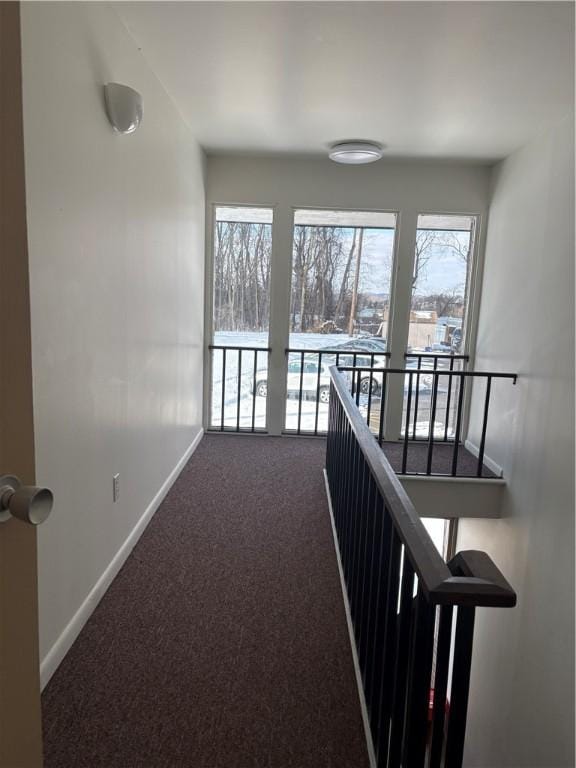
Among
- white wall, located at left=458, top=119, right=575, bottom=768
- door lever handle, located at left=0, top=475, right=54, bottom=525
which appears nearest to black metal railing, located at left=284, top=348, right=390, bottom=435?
white wall, located at left=458, top=119, right=575, bottom=768

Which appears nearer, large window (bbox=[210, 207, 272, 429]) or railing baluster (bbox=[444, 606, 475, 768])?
railing baluster (bbox=[444, 606, 475, 768])

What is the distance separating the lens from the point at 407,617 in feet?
3.92

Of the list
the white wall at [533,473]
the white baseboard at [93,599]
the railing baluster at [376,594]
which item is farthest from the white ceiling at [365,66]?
the white baseboard at [93,599]

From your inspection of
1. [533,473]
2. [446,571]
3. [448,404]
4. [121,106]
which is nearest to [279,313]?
[448,404]

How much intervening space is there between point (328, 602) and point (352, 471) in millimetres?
586

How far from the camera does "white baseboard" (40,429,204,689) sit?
1.81 m

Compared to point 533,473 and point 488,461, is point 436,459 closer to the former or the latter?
point 488,461

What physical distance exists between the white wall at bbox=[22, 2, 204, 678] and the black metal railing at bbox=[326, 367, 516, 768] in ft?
3.49

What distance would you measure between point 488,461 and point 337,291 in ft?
6.61

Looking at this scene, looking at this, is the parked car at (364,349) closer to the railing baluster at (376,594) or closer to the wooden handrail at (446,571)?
the railing baluster at (376,594)

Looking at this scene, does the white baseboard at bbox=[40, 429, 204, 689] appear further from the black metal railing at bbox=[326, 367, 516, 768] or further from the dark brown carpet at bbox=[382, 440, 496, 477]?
the dark brown carpet at bbox=[382, 440, 496, 477]

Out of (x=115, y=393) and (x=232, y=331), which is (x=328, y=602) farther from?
(x=232, y=331)

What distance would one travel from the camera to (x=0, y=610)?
2.72ft

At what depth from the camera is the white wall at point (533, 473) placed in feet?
9.68
